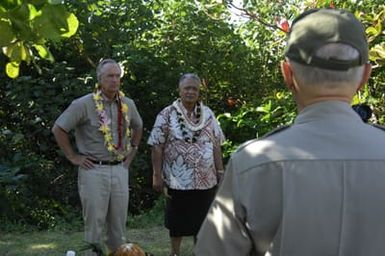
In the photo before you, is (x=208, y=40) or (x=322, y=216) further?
(x=208, y=40)

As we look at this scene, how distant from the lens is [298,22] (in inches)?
62.9

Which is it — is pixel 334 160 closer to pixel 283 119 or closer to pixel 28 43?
pixel 28 43

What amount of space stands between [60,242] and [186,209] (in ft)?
5.98

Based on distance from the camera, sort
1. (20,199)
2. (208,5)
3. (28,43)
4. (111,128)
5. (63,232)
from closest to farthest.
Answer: (28,43)
(111,128)
(63,232)
(20,199)
(208,5)

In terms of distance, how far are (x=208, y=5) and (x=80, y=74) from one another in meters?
2.04

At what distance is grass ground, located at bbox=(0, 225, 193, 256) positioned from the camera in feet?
20.0

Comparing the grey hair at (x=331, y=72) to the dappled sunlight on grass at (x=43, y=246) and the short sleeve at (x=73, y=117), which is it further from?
the dappled sunlight on grass at (x=43, y=246)

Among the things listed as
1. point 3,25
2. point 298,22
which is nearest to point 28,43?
point 3,25

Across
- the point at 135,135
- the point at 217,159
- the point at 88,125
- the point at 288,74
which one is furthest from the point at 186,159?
the point at 288,74

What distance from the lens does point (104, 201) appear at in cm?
511

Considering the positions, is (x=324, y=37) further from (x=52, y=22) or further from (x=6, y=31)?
(x=6, y=31)

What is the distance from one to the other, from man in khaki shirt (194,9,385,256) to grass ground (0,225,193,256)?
14.5 feet

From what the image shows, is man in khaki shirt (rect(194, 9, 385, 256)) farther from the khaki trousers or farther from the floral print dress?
the floral print dress

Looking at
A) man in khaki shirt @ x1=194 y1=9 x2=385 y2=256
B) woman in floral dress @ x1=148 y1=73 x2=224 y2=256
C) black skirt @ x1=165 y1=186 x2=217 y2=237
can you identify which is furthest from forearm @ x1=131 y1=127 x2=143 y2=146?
man in khaki shirt @ x1=194 y1=9 x2=385 y2=256
